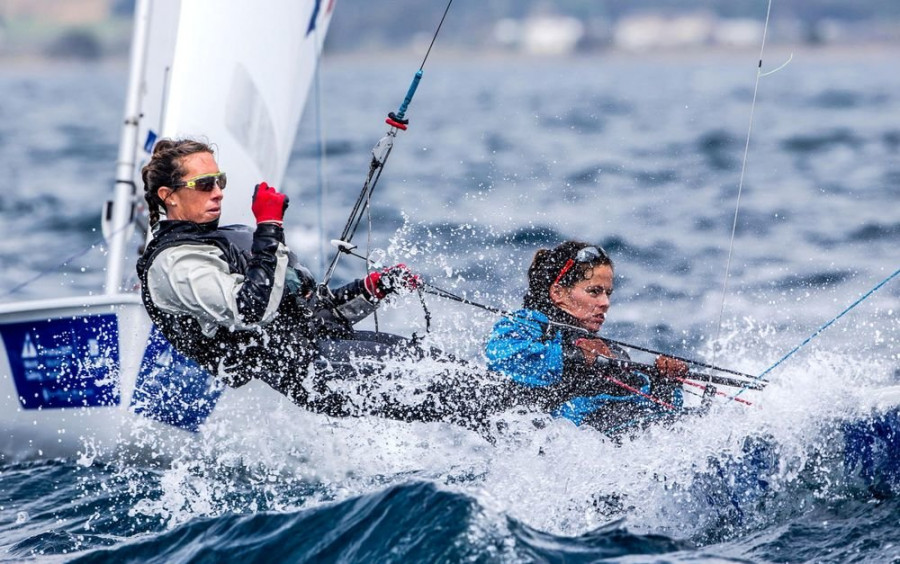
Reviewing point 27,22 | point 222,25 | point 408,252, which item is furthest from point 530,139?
point 27,22

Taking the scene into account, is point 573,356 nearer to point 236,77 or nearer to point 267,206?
point 267,206

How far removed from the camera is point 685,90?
89.4 ft

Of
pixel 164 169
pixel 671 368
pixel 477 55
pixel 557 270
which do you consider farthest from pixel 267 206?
pixel 477 55

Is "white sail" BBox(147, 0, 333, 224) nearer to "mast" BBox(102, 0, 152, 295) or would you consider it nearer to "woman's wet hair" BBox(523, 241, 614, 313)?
"mast" BBox(102, 0, 152, 295)

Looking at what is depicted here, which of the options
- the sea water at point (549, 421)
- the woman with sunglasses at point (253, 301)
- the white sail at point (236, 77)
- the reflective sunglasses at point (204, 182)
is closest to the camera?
the sea water at point (549, 421)

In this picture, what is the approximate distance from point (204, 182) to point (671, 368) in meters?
1.31

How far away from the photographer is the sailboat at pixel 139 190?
13.2 ft

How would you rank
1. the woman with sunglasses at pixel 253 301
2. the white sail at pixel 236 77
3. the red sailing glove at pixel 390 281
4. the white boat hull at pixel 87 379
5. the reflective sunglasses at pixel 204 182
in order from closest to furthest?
the woman with sunglasses at pixel 253 301 → the reflective sunglasses at pixel 204 182 → the red sailing glove at pixel 390 281 → the white boat hull at pixel 87 379 → the white sail at pixel 236 77

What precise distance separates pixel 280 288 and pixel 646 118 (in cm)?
1625

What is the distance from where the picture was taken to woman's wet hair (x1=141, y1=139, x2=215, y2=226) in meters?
3.32

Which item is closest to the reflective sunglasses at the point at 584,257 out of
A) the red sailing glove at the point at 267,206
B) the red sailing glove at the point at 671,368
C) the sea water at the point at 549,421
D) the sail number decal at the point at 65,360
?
the red sailing glove at the point at 671,368

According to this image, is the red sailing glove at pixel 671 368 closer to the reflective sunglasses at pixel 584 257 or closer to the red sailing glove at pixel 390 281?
the reflective sunglasses at pixel 584 257

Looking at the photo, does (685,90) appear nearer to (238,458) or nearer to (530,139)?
(530,139)

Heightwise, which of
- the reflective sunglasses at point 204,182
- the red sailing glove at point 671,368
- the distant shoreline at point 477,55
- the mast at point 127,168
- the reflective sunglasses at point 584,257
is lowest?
the red sailing glove at point 671,368
